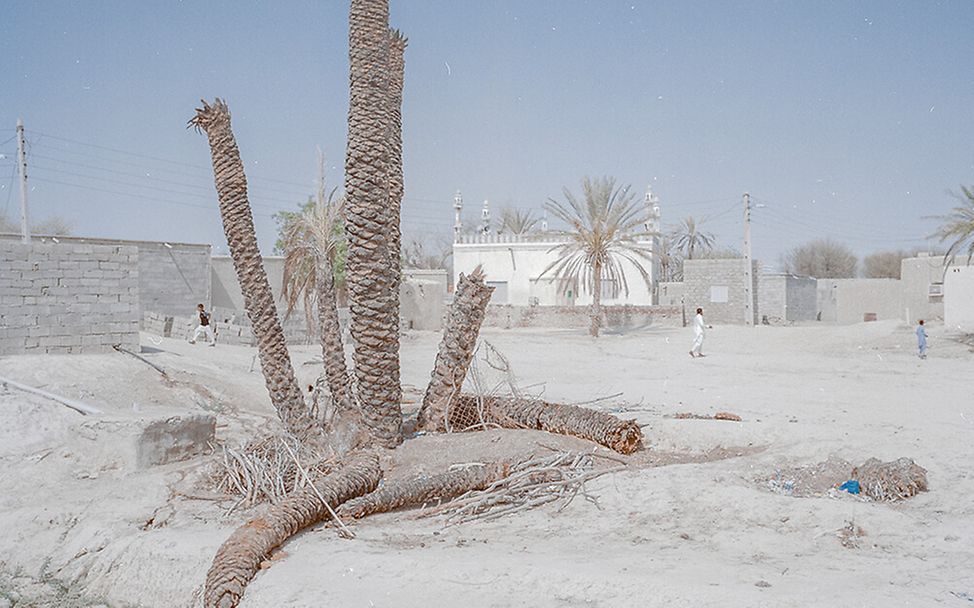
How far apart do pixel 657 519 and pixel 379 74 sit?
5502mm

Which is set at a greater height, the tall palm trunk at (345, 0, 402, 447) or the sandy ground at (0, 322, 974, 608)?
the tall palm trunk at (345, 0, 402, 447)

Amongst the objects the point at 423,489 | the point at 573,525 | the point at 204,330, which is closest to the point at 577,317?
the point at 204,330

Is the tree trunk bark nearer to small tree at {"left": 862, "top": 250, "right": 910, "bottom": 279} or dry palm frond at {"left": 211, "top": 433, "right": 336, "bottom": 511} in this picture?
dry palm frond at {"left": 211, "top": 433, "right": 336, "bottom": 511}

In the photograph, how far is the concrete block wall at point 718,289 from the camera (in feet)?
115

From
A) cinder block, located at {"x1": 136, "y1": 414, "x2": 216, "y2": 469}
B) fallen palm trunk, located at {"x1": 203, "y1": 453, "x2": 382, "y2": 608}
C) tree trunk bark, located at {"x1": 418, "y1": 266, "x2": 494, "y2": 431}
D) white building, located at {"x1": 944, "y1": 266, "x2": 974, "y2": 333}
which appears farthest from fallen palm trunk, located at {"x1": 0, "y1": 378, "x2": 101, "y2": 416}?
white building, located at {"x1": 944, "y1": 266, "x2": 974, "y2": 333}

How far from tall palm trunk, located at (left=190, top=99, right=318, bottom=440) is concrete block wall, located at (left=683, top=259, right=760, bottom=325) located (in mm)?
27498

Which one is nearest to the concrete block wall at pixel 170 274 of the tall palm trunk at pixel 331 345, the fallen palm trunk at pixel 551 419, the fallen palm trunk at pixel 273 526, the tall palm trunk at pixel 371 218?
the tall palm trunk at pixel 331 345

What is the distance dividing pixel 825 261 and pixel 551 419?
59.8 metres

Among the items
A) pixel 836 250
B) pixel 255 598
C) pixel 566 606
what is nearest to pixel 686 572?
pixel 566 606

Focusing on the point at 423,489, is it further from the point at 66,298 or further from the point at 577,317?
the point at 577,317

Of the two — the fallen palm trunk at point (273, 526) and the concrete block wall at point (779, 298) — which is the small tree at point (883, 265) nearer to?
the concrete block wall at point (779, 298)

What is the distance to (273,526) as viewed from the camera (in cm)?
682

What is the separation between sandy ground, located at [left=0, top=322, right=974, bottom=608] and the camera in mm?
5668

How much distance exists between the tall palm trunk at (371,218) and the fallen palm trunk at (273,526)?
3.07 feet
